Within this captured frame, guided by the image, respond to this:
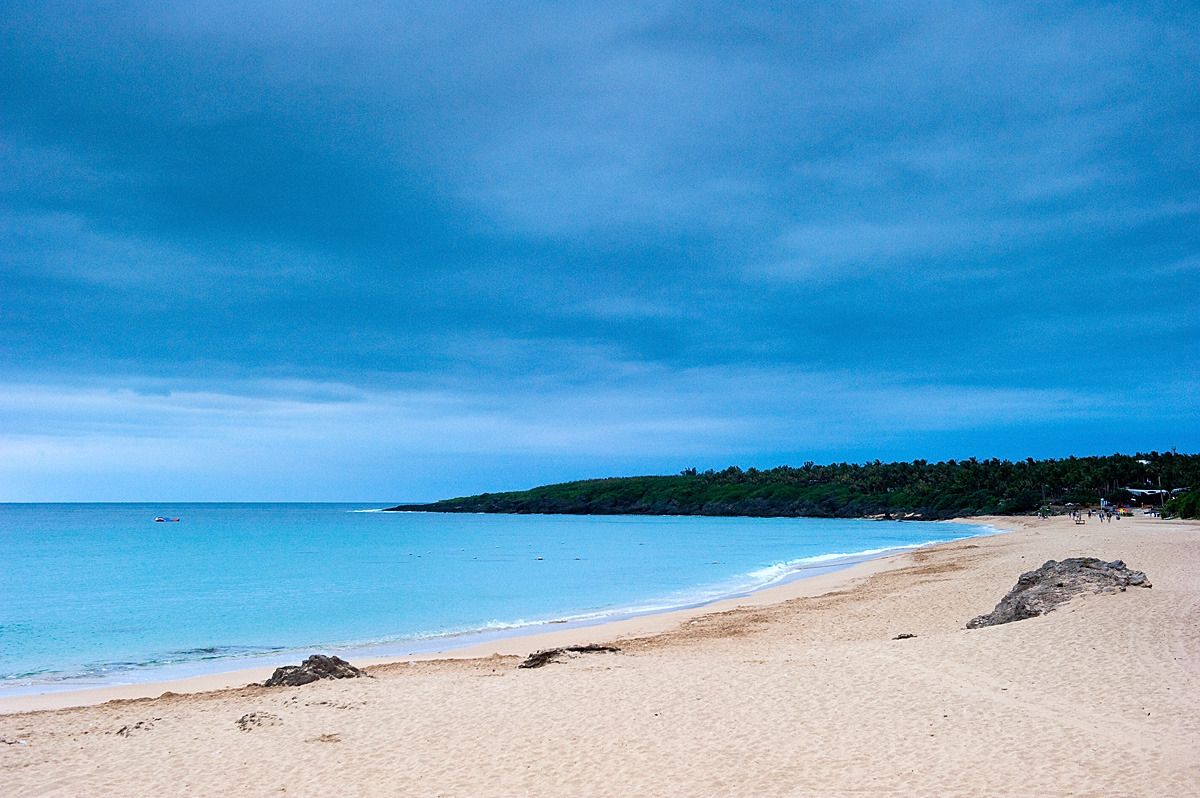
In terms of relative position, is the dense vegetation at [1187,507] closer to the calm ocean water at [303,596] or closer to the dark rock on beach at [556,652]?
the calm ocean water at [303,596]

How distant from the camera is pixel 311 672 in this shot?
12.9 metres

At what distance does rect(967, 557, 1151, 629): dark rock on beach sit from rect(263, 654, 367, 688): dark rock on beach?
12855mm

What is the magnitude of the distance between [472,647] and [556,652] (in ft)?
17.2

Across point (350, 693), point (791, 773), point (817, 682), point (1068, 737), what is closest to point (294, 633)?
point (350, 693)

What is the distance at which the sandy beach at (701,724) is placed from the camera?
7930mm

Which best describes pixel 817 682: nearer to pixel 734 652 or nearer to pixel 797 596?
pixel 734 652

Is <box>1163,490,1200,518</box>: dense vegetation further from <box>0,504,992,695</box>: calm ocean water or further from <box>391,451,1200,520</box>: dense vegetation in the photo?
<box>0,504,992,695</box>: calm ocean water

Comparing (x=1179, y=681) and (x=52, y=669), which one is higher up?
(x=1179, y=681)

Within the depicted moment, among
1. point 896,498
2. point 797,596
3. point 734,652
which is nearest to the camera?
point 734,652

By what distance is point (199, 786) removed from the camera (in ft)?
26.8

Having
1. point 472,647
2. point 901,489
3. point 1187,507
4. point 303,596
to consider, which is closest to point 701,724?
point 472,647

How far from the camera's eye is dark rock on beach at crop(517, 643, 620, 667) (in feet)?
46.9

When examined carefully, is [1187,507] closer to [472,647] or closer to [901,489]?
[472,647]

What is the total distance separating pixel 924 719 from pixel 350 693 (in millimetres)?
8550
